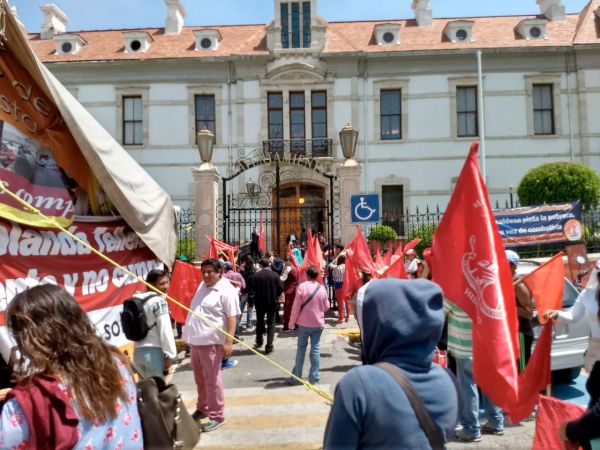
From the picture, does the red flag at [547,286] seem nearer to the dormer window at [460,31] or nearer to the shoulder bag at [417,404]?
the shoulder bag at [417,404]

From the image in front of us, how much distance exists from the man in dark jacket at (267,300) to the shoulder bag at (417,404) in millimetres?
7204

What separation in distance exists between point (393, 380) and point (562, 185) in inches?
731

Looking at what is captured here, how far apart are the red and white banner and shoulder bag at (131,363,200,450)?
142cm

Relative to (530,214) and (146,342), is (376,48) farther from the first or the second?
(146,342)

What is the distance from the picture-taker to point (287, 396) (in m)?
6.64

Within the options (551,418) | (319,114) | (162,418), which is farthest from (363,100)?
(162,418)

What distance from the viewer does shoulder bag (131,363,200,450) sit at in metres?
2.39

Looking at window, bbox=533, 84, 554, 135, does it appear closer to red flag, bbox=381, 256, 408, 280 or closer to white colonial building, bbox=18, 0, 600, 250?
white colonial building, bbox=18, 0, 600, 250

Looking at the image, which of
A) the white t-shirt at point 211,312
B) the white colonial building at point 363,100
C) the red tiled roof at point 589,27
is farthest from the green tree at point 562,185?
the white t-shirt at point 211,312

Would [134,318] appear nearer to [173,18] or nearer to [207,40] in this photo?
[207,40]

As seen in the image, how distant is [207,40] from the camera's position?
2562 centimetres

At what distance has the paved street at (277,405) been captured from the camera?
511 cm

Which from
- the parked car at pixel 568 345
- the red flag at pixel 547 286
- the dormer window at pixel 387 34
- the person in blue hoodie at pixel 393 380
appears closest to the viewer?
the person in blue hoodie at pixel 393 380

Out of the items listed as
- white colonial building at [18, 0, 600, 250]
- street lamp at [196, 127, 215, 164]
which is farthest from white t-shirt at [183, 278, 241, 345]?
white colonial building at [18, 0, 600, 250]
